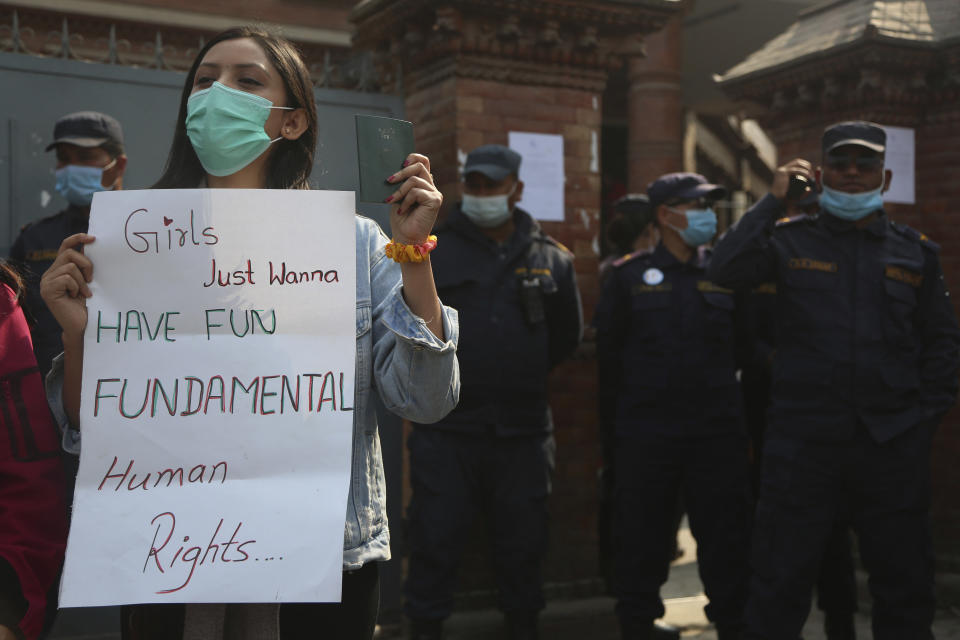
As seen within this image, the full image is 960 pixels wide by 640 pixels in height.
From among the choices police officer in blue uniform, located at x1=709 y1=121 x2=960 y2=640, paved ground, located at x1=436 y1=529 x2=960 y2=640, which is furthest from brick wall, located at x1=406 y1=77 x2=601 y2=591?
police officer in blue uniform, located at x1=709 y1=121 x2=960 y2=640

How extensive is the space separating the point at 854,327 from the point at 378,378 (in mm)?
2268

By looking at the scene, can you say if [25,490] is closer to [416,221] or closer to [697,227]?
[416,221]

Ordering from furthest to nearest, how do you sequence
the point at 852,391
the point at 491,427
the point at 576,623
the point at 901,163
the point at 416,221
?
the point at 901,163 → the point at 576,623 → the point at 491,427 → the point at 852,391 → the point at 416,221

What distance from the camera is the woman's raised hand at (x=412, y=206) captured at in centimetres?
153

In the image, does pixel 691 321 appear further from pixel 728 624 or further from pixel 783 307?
pixel 728 624

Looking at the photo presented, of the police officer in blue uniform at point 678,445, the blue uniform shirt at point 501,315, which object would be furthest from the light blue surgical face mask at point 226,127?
the police officer in blue uniform at point 678,445

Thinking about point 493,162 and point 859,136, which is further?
point 493,162

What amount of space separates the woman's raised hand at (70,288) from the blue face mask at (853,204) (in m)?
2.76

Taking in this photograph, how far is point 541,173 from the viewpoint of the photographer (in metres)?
4.57

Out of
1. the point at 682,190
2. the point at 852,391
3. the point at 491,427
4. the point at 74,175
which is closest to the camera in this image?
the point at 852,391

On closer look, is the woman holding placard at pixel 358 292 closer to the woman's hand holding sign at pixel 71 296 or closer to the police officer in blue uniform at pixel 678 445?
the woman's hand holding sign at pixel 71 296

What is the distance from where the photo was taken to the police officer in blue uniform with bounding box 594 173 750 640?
3.89m

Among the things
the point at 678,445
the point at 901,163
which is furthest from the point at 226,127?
the point at 901,163

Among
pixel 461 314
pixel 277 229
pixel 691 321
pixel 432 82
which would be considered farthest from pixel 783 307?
pixel 277 229
